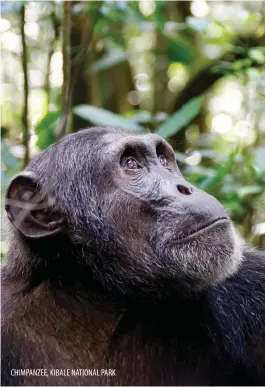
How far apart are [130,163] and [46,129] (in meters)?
1.91

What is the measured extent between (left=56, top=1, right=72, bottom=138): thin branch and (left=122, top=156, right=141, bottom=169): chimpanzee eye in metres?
1.78

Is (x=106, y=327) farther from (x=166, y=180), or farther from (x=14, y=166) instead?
(x=14, y=166)

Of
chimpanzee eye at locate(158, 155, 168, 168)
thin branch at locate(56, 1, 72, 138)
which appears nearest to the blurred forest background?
thin branch at locate(56, 1, 72, 138)

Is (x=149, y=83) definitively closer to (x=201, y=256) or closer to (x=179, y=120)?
(x=179, y=120)

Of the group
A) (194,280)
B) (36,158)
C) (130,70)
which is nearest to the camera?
(194,280)

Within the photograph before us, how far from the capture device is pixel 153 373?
3695 millimetres

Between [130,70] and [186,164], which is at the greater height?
[186,164]

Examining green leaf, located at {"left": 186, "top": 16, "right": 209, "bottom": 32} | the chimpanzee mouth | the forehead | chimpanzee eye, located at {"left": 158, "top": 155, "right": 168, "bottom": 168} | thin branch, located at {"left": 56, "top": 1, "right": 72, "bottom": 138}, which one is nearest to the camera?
the chimpanzee mouth

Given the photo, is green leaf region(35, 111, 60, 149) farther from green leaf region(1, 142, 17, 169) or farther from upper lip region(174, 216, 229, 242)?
upper lip region(174, 216, 229, 242)

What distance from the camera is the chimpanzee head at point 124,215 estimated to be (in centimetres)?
350

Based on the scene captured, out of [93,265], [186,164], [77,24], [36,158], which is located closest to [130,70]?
[77,24]

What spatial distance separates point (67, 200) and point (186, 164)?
247cm

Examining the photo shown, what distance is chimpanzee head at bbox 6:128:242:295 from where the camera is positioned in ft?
11.5

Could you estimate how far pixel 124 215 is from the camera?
3.69m
